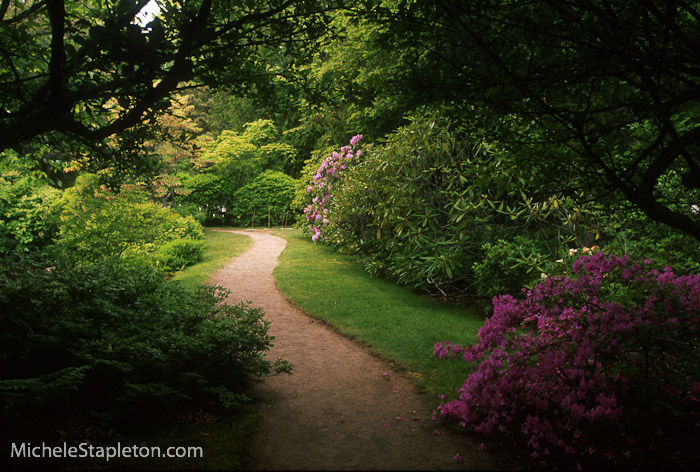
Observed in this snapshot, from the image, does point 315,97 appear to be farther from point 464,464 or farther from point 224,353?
point 464,464

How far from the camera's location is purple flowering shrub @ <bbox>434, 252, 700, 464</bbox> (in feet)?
11.2

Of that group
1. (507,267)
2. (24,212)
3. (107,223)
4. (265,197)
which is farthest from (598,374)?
(265,197)

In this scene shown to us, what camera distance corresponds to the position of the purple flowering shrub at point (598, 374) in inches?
135

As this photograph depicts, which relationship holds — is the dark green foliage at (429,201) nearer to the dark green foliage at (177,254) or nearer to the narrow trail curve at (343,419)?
the narrow trail curve at (343,419)

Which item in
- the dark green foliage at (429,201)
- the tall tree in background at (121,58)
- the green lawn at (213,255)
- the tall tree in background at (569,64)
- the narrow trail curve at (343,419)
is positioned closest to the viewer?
the tall tree in background at (569,64)

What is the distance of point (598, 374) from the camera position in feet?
11.8

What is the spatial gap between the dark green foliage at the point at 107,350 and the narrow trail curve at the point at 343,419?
52 centimetres

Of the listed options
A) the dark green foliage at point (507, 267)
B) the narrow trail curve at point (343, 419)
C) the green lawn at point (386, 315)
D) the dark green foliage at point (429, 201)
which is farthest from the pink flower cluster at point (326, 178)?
the narrow trail curve at point (343, 419)

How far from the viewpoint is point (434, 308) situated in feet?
28.6

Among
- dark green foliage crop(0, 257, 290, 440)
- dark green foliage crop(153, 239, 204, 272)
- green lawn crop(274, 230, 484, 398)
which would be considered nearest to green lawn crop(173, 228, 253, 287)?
dark green foliage crop(153, 239, 204, 272)

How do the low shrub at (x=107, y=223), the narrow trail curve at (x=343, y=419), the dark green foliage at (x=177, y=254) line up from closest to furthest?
the narrow trail curve at (x=343, y=419), the low shrub at (x=107, y=223), the dark green foliage at (x=177, y=254)

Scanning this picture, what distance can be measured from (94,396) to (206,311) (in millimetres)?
1608

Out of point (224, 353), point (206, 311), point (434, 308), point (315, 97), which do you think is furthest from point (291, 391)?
point (434, 308)

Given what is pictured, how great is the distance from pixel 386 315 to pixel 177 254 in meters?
7.99
